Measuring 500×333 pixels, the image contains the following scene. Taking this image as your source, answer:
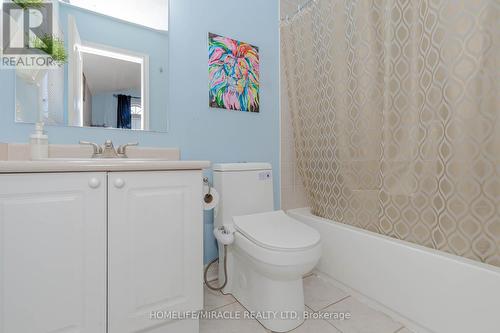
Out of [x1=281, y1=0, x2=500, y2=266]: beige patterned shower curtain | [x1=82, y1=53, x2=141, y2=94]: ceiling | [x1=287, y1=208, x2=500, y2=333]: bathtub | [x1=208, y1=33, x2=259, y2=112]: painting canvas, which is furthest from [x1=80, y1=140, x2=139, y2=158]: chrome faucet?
[x1=287, y1=208, x2=500, y2=333]: bathtub

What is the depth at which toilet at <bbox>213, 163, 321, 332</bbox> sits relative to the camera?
108 cm

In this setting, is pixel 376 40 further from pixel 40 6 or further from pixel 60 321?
pixel 60 321

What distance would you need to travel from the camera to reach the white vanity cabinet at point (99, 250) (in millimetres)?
753

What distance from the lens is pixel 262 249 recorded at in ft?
3.57

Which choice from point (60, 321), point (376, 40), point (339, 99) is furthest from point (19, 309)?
point (376, 40)

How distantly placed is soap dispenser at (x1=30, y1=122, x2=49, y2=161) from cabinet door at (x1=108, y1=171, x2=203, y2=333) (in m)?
0.45

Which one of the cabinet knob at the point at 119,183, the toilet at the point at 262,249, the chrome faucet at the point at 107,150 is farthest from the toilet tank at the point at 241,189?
the cabinet knob at the point at 119,183

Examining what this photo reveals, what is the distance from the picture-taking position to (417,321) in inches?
43.6

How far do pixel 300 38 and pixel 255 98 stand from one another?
19.9 inches

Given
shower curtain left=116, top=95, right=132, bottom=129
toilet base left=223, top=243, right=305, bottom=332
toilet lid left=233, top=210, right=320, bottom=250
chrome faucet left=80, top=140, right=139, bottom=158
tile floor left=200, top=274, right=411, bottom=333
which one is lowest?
tile floor left=200, top=274, right=411, bottom=333

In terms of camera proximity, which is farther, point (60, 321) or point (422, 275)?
point (422, 275)

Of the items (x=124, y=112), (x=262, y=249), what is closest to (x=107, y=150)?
(x=124, y=112)

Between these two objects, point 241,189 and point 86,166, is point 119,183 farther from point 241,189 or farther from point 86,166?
point 241,189

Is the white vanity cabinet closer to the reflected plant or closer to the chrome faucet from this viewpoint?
the chrome faucet
